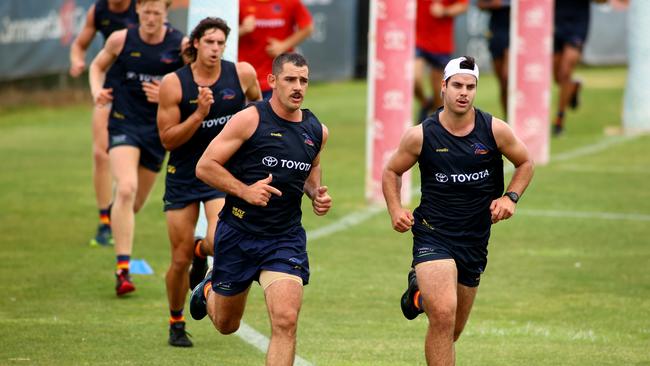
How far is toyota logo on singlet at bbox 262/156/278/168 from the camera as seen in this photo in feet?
25.9

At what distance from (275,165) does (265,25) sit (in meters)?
6.19

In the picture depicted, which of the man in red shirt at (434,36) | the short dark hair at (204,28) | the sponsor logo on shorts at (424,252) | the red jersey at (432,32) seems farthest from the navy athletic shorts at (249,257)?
the red jersey at (432,32)

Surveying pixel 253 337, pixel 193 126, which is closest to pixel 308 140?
pixel 193 126

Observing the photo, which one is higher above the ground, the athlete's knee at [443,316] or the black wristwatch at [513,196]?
the black wristwatch at [513,196]

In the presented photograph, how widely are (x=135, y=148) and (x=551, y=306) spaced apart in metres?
3.64

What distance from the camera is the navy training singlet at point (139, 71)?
11.2 meters

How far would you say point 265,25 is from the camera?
13.9 m

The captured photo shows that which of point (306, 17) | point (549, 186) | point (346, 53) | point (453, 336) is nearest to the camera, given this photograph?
point (453, 336)

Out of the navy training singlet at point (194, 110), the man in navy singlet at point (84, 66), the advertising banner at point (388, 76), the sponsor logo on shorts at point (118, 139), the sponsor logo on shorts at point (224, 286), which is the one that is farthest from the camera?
the advertising banner at point (388, 76)

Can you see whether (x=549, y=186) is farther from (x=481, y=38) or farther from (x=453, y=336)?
(x=481, y=38)

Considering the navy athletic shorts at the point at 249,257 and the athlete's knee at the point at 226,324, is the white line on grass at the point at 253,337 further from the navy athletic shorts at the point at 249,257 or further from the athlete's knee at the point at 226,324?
the navy athletic shorts at the point at 249,257

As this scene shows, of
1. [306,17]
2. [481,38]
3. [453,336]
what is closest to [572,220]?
[306,17]

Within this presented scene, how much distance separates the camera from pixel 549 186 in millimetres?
17109

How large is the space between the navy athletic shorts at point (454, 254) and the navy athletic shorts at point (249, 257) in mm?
683
